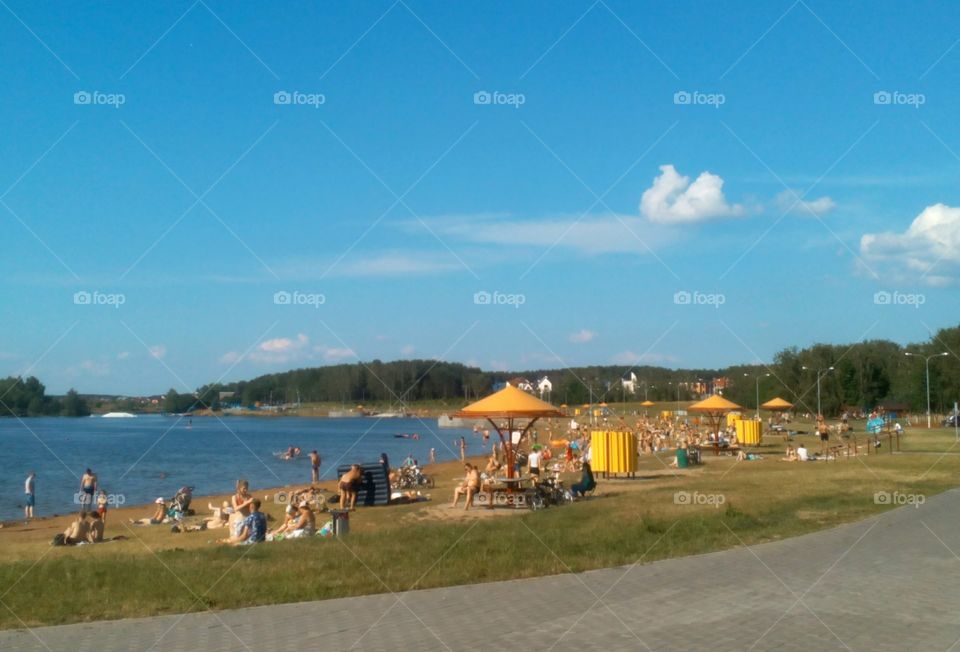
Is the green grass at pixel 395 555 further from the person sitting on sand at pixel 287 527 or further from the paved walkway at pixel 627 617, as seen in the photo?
the person sitting on sand at pixel 287 527

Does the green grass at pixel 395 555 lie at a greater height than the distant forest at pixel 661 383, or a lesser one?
lesser

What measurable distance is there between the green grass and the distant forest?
54.3 metres

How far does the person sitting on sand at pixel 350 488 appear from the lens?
64.7 ft

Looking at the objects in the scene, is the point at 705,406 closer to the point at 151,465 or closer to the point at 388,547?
the point at 388,547

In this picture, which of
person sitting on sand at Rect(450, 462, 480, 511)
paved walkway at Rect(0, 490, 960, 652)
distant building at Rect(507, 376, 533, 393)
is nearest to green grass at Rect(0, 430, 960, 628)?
paved walkway at Rect(0, 490, 960, 652)

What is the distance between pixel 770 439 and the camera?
4706 centimetres

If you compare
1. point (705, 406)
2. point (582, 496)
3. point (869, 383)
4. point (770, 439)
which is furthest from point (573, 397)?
point (582, 496)

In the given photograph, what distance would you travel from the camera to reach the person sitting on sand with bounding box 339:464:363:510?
64.7 ft

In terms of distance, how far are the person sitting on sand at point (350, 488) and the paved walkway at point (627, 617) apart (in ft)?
36.2

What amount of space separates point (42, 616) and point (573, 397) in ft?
360

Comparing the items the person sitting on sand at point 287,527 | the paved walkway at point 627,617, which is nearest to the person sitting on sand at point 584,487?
the person sitting on sand at point 287,527

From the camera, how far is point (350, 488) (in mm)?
19812

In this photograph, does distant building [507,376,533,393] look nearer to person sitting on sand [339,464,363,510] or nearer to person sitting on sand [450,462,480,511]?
person sitting on sand [450,462,480,511]

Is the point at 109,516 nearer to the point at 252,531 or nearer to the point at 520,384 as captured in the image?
the point at 252,531
